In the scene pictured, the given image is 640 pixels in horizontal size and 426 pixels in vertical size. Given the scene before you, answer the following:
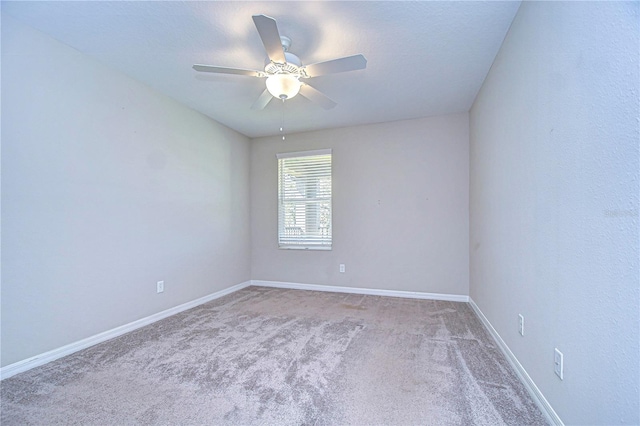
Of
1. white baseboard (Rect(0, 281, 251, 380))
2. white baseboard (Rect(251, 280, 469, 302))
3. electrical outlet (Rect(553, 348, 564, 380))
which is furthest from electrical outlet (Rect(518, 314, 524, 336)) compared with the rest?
white baseboard (Rect(0, 281, 251, 380))

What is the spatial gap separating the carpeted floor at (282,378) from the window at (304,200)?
164cm

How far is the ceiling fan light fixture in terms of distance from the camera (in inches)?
81.0

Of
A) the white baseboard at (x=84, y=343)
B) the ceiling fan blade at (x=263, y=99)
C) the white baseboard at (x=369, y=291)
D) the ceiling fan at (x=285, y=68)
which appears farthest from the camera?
the white baseboard at (x=369, y=291)

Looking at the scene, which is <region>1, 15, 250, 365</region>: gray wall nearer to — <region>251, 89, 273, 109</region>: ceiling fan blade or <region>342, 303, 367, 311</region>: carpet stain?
<region>251, 89, 273, 109</region>: ceiling fan blade

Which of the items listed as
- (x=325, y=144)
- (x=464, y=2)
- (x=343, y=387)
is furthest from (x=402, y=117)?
(x=343, y=387)

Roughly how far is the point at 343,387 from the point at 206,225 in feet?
9.17

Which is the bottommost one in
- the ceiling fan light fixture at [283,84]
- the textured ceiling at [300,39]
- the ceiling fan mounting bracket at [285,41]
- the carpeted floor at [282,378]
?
the carpeted floor at [282,378]

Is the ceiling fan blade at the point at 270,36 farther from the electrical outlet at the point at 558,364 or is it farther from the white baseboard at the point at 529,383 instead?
the white baseboard at the point at 529,383

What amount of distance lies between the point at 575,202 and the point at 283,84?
1.84 meters

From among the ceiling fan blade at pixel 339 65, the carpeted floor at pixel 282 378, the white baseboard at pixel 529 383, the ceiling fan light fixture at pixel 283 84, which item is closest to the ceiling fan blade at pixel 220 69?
the ceiling fan light fixture at pixel 283 84

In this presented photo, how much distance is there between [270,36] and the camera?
65.0 inches

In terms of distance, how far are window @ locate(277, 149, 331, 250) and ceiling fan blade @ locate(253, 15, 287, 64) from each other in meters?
2.50

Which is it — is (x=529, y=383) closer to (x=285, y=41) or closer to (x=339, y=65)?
(x=339, y=65)

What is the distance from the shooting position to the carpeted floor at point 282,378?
5.04ft
